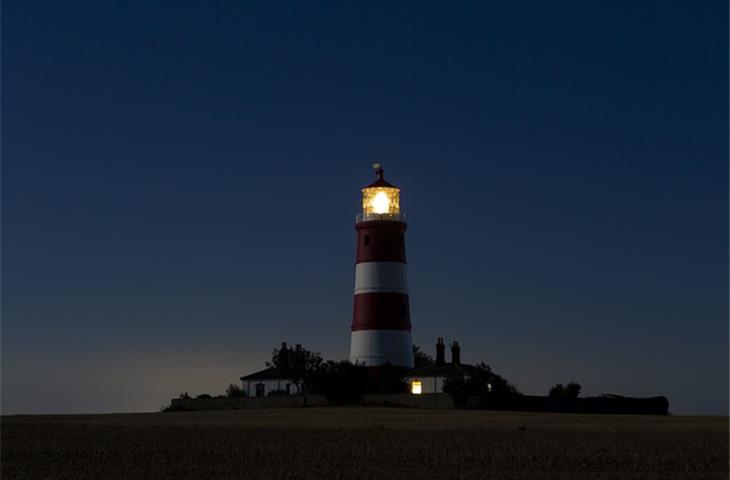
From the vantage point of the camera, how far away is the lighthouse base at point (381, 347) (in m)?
66.5

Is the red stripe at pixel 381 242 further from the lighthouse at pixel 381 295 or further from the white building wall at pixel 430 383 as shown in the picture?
the white building wall at pixel 430 383

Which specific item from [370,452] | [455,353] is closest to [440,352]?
[455,353]

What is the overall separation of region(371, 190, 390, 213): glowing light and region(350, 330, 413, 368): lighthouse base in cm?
718

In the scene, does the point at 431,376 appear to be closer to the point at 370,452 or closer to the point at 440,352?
the point at 440,352

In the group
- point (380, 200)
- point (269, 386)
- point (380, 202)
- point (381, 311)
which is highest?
point (380, 200)

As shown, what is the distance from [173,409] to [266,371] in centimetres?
811

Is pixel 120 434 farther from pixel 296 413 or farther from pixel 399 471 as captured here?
pixel 296 413

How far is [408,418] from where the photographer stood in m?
53.9

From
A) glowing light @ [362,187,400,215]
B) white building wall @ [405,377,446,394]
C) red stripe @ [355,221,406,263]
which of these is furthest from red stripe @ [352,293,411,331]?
glowing light @ [362,187,400,215]

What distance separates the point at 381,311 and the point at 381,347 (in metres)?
2.09

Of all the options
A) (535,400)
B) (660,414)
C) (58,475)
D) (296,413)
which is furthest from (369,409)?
(58,475)

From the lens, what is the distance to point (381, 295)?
217 feet

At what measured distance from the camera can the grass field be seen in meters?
26.2

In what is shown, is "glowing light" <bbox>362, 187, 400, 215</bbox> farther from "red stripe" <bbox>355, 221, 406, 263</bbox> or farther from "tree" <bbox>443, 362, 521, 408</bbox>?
"tree" <bbox>443, 362, 521, 408</bbox>
